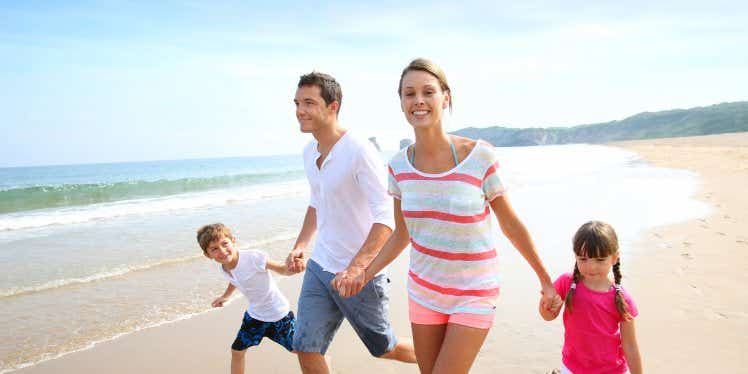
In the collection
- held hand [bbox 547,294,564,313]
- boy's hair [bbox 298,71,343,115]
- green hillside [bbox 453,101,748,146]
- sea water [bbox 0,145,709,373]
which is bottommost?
sea water [bbox 0,145,709,373]

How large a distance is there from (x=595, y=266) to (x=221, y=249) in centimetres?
257

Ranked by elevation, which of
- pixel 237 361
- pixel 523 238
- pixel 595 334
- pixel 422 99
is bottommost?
pixel 237 361

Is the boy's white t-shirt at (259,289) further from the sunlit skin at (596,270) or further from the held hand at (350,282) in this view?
the sunlit skin at (596,270)

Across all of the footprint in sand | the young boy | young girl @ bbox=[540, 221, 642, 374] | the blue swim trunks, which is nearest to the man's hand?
the young boy

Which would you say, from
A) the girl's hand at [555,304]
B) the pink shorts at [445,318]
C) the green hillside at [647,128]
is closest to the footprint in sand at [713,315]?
the girl's hand at [555,304]

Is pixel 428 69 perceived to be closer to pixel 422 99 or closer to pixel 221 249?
pixel 422 99

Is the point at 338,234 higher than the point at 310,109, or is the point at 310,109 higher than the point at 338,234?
the point at 310,109

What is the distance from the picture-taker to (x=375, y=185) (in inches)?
121

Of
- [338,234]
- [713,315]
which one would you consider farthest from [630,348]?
[713,315]

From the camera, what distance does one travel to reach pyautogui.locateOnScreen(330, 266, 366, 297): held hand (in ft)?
8.74

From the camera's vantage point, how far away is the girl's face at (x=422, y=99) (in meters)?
2.55

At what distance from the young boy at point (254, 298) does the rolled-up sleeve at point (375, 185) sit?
1112 millimetres

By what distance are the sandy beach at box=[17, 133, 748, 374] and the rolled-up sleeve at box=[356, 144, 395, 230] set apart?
187cm

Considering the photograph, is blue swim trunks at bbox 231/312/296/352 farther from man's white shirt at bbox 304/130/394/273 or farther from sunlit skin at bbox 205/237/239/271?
man's white shirt at bbox 304/130/394/273
